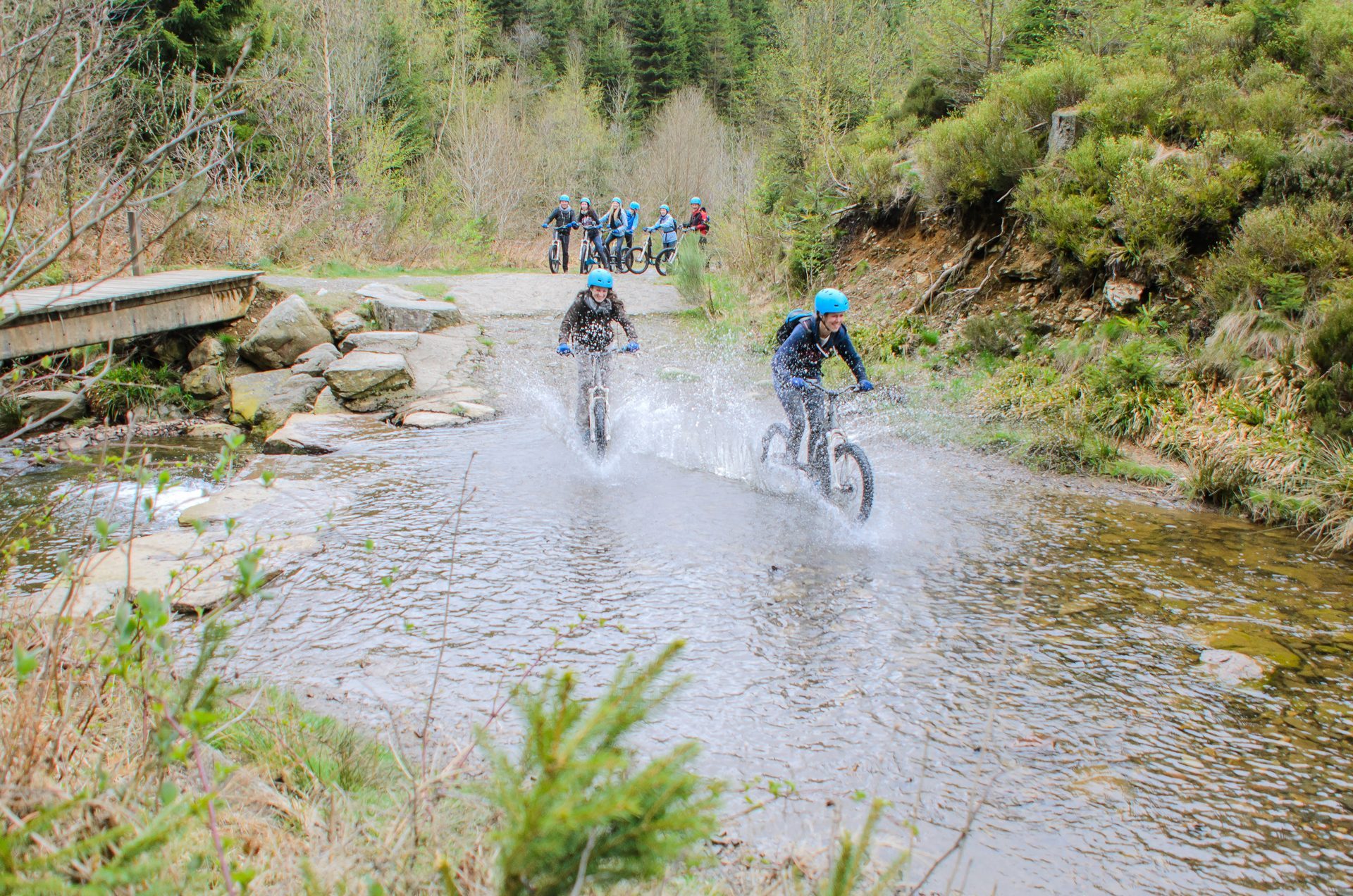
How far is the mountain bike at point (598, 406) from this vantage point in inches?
344

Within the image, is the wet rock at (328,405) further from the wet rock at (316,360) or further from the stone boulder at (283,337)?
the stone boulder at (283,337)

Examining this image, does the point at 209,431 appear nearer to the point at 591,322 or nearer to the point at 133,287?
the point at 133,287

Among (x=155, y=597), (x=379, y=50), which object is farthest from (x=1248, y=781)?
(x=379, y=50)

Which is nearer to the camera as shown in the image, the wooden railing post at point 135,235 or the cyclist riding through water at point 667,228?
the wooden railing post at point 135,235

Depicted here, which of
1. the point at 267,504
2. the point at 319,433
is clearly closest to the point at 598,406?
the point at 267,504

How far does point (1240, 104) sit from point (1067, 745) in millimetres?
10030

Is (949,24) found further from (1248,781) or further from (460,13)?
(460,13)

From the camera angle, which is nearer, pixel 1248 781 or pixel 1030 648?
pixel 1248 781

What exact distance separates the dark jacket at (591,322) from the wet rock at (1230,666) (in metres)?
5.69

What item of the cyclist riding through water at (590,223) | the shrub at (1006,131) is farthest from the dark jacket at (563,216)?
the shrub at (1006,131)

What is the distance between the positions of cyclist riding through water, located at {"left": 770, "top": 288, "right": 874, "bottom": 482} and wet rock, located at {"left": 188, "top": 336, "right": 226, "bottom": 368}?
31.7ft

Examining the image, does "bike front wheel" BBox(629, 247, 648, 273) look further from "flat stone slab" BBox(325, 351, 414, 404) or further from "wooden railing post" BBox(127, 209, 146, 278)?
"flat stone slab" BBox(325, 351, 414, 404)

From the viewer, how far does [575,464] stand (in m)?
9.08

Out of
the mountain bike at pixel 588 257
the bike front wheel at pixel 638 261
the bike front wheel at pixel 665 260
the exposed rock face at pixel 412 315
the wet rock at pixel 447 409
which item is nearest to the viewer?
the wet rock at pixel 447 409
